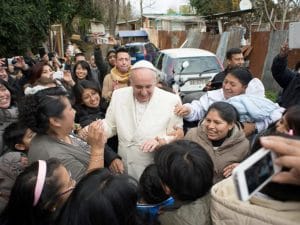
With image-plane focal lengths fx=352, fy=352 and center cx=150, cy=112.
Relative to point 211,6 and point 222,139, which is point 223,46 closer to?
point 222,139

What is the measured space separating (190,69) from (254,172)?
8171 mm

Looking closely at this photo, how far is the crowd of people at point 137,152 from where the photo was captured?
1.48 meters

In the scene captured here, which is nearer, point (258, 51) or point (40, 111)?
point (40, 111)

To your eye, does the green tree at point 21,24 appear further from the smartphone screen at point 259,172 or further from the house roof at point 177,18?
the house roof at point 177,18

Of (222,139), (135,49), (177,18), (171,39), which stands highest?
(177,18)

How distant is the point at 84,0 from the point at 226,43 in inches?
690

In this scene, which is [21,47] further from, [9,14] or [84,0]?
[84,0]

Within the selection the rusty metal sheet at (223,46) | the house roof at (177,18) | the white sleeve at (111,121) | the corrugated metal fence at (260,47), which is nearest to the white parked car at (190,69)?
the corrugated metal fence at (260,47)

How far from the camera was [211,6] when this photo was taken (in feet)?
99.0

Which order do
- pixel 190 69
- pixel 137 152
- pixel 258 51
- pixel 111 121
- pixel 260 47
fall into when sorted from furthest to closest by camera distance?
1. pixel 258 51
2. pixel 260 47
3. pixel 190 69
4. pixel 111 121
5. pixel 137 152

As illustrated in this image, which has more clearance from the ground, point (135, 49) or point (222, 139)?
point (135, 49)

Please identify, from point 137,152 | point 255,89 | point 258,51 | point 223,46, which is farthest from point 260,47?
point 137,152

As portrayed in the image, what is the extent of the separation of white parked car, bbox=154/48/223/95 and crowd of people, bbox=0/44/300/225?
4578 mm

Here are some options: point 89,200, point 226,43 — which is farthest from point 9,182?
point 226,43
